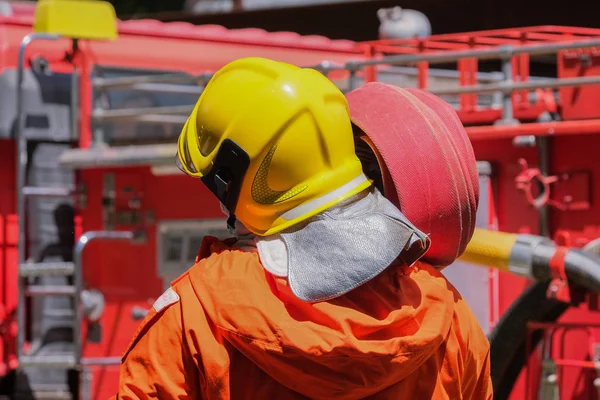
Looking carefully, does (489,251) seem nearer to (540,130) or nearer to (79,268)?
(540,130)

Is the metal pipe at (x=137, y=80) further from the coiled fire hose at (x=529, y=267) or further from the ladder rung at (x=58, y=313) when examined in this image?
the coiled fire hose at (x=529, y=267)

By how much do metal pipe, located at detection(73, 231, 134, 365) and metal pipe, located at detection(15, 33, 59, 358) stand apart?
0.91ft

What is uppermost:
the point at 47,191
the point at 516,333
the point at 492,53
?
the point at 492,53

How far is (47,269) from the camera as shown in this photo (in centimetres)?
564

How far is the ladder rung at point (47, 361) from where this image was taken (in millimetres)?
5537

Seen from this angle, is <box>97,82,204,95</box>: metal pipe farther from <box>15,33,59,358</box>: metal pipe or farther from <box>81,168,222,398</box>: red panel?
<box>15,33,59,358</box>: metal pipe

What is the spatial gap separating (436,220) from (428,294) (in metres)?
0.16

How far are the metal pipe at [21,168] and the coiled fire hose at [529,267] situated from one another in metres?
2.72

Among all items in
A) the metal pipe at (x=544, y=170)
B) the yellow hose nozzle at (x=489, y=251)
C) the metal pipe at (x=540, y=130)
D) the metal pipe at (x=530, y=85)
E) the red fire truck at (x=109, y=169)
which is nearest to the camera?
the yellow hose nozzle at (x=489, y=251)

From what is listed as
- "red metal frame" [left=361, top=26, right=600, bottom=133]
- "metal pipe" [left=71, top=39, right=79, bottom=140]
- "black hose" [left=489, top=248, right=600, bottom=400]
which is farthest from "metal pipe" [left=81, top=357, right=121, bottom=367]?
"black hose" [left=489, top=248, right=600, bottom=400]

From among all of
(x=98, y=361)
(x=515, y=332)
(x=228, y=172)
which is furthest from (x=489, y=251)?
(x=98, y=361)

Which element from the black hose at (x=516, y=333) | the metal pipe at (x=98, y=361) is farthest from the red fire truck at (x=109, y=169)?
the black hose at (x=516, y=333)

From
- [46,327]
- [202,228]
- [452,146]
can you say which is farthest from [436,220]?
[46,327]

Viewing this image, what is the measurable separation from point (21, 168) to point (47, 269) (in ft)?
1.87
